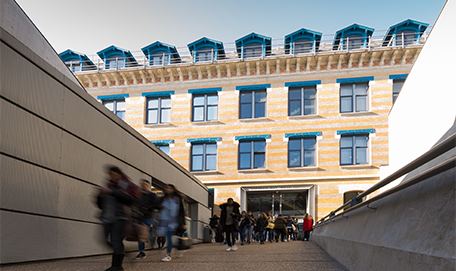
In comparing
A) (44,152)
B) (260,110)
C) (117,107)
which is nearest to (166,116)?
(117,107)

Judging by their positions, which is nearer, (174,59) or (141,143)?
(141,143)

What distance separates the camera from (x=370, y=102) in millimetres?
27984

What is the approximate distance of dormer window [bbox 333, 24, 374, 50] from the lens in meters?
28.8

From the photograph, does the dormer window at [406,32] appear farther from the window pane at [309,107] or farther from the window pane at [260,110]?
the window pane at [260,110]

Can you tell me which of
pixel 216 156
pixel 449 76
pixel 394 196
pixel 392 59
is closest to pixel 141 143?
pixel 449 76

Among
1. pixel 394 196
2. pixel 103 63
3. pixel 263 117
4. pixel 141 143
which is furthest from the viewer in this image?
pixel 103 63

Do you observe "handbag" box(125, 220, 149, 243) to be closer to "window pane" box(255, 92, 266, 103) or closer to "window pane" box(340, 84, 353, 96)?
"window pane" box(255, 92, 266, 103)

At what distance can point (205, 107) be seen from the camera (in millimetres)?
30406

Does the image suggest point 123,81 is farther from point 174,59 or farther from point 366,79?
point 366,79

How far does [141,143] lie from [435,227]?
11307 millimetres

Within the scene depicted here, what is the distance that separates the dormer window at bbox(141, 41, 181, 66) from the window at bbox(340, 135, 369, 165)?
44.2ft

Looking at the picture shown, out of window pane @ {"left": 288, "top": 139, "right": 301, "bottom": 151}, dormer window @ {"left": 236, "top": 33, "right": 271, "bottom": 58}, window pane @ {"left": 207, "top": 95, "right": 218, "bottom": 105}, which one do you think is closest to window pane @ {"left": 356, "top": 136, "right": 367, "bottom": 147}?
window pane @ {"left": 288, "top": 139, "right": 301, "bottom": 151}

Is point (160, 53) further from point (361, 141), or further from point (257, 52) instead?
point (361, 141)

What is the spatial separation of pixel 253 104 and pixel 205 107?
11.4ft
